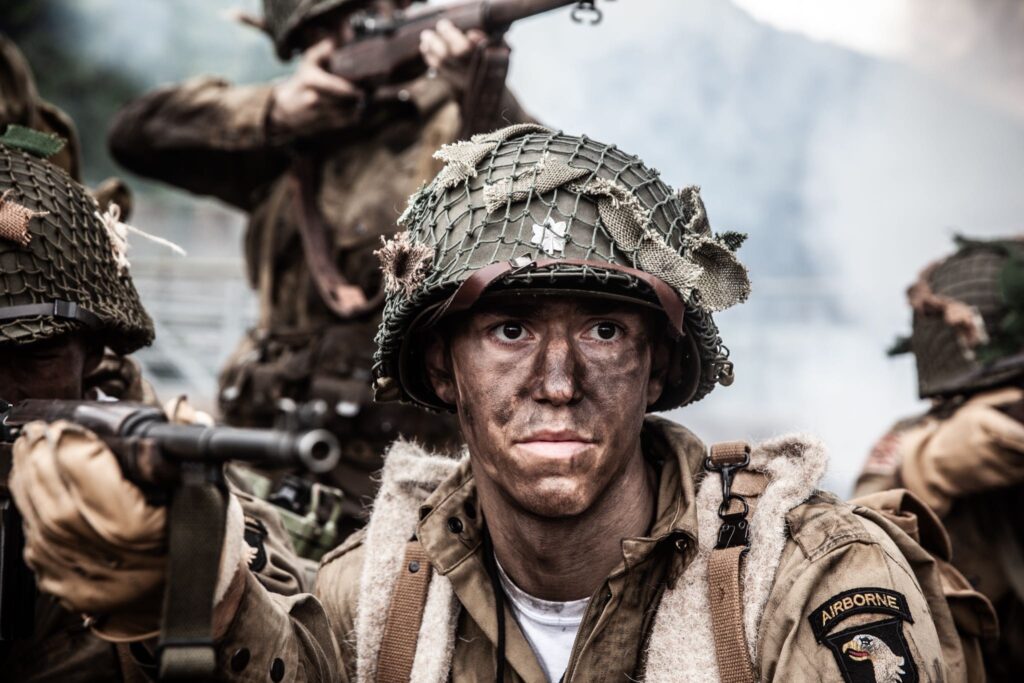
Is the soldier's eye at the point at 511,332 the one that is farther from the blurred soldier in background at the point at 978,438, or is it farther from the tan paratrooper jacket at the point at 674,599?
the blurred soldier in background at the point at 978,438

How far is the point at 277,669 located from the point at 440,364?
1.03 meters

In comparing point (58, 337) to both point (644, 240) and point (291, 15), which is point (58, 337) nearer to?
point (644, 240)

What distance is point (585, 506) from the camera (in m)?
3.01

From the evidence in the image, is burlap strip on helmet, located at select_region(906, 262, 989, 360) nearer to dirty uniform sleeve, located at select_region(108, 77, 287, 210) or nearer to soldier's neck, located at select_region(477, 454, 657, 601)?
soldier's neck, located at select_region(477, 454, 657, 601)

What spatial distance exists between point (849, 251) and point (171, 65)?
23.9 feet

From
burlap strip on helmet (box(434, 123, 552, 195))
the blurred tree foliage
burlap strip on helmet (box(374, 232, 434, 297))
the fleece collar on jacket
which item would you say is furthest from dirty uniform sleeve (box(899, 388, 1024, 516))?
the blurred tree foliage

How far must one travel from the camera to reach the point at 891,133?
9.56 metres

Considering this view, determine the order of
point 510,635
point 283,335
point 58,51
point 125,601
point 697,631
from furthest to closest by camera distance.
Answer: point 58,51 < point 283,335 < point 510,635 < point 697,631 < point 125,601

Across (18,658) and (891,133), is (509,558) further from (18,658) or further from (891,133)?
(891,133)

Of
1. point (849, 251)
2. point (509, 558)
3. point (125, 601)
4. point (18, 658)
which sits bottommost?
point (18, 658)

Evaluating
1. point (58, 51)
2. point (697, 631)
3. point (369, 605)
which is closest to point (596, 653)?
point (697, 631)

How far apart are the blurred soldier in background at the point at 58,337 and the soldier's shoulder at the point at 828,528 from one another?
1.45 metres

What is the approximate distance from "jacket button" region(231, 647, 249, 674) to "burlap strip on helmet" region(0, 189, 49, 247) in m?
1.45

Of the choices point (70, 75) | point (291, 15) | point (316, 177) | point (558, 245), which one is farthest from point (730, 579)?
point (70, 75)
